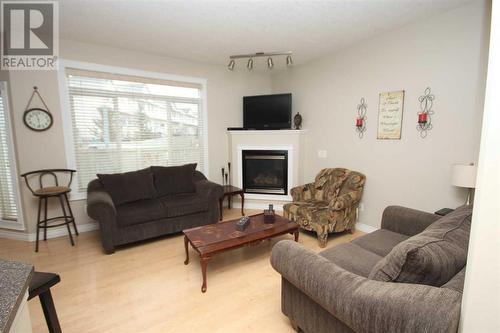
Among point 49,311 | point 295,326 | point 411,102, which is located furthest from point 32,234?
point 411,102

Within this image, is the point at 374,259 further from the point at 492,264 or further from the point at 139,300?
the point at 139,300

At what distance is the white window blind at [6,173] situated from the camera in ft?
10.2

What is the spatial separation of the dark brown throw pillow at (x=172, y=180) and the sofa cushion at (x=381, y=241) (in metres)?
2.57

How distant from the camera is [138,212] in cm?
301

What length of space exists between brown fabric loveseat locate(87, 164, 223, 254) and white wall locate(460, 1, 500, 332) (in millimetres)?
2984

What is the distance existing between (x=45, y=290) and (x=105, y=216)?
68.4 inches

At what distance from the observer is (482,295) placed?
81cm

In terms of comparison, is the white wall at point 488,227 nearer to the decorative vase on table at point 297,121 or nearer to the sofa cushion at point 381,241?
the sofa cushion at point 381,241

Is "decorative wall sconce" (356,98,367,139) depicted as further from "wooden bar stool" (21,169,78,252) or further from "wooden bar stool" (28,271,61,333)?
"wooden bar stool" (21,169,78,252)

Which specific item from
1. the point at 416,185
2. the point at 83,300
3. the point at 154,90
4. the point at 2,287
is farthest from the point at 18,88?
the point at 416,185

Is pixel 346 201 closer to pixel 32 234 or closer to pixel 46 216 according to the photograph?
pixel 46 216

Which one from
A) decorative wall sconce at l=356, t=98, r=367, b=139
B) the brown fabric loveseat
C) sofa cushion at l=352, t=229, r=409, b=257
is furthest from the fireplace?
sofa cushion at l=352, t=229, r=409, b=257

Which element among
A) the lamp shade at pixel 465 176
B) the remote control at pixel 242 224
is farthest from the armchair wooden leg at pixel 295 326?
the lamp shade at pixel 465 176

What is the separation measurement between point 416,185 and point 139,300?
128 inches
